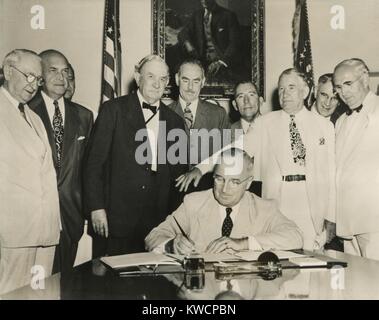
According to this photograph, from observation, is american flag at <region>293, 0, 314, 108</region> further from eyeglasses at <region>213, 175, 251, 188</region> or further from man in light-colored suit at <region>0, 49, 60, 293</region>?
man in light-colored suit at <region>0, 49, 60, 293</region>

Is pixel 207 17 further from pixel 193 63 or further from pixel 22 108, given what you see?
pixel 22 108

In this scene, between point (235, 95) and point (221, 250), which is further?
point (235, 95)

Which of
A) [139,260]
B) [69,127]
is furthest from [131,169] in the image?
[139,260]

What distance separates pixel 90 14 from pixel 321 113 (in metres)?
2.16

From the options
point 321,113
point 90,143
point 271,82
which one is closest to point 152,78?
point 90,143

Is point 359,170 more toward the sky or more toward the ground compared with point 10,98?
more toward the ground

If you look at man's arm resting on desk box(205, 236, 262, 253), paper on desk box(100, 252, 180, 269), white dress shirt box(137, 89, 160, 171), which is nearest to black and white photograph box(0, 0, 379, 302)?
white dress shirt box(137, 89, 160, 171)

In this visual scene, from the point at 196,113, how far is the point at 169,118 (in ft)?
0.85

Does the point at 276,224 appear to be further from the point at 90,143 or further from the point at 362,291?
the point at 90,143

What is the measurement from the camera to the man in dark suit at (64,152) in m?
4.12

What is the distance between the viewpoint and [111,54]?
4.38m

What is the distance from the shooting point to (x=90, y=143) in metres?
4.10

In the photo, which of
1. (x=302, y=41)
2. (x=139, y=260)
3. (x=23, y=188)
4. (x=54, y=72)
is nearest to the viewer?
(x=139, y=260)

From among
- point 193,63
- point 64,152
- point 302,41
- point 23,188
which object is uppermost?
point 302,41
